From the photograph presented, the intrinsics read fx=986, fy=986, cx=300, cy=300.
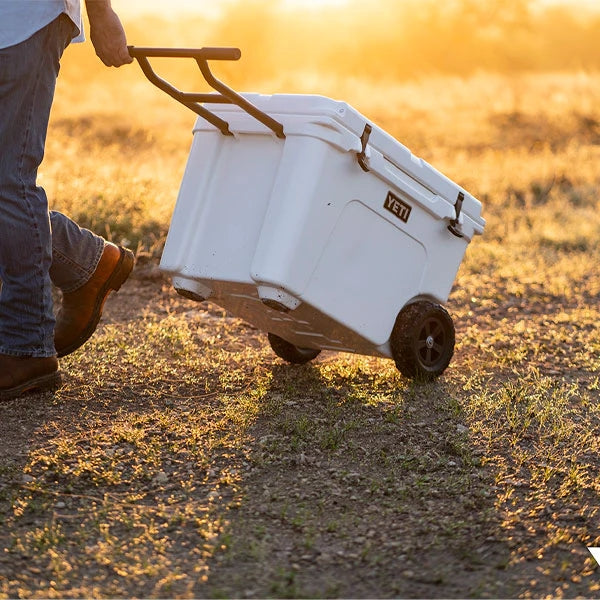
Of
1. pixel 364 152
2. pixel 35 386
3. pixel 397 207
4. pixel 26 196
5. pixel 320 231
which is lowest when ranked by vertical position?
pixel 35 386

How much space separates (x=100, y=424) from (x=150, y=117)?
1249 cm

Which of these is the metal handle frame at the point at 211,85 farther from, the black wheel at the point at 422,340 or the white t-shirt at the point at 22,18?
the black wheel at the point at 422,340

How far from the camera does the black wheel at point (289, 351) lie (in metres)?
4.27

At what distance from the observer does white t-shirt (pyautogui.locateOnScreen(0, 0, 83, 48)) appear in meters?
3.20

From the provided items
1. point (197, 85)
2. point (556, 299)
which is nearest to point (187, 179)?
point (556, 299)

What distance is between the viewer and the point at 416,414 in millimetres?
3725

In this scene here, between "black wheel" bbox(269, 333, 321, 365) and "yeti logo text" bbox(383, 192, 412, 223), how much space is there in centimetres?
81

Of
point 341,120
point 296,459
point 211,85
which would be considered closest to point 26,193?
point 211,85

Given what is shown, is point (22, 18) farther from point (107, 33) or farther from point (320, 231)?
point (320, 231)

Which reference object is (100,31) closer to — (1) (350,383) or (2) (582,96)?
(1) (350,383)

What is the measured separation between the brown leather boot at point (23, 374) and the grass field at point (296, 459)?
7 centimetres

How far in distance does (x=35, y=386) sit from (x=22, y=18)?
1.31 metres

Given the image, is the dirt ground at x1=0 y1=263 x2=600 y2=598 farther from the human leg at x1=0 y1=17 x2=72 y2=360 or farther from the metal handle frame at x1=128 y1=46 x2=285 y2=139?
the metal handle frame at x1=128 y1=46 x2=285 y2=139

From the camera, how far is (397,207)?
3793 millimetres
